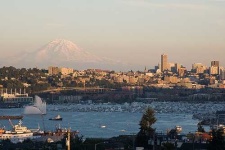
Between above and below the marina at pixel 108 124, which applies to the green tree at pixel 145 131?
above

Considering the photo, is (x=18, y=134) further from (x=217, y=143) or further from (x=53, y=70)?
(x=53, y=70)

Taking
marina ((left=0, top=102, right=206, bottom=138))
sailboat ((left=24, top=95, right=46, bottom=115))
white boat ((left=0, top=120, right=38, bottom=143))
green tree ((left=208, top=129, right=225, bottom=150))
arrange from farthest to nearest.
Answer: sailboat ((left=24, top=95, right=46, bottom=115)) < marina ((left=0, top=102, right=206, bottom=138)) < white boat ((left=0, top=120, right=38, bottom=143)) < green tree ((left=208, top=129, right=225, bottom=150))

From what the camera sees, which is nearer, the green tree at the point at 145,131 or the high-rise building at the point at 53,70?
the green tree at the point at 145,131

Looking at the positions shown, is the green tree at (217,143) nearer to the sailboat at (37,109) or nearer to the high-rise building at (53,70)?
the sailboat at (37,109)

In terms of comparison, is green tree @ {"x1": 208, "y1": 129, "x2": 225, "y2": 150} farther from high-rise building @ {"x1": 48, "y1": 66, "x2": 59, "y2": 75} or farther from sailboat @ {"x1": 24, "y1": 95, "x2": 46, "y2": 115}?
high-rise building @ {"x1": 48, "y1": 66, "x2": 59, "y2": 75}

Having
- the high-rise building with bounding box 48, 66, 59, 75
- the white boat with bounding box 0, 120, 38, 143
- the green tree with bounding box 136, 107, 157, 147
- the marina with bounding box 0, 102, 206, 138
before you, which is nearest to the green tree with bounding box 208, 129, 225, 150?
the green tree with bounding box 136, 107, 157, 147

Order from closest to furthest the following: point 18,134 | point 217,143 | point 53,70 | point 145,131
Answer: point 217,143 → point 145,131 → point 18,134 → point 53,70

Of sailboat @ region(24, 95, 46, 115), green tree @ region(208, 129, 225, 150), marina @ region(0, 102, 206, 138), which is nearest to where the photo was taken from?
green tree @ region(208, 129, 225, 150)

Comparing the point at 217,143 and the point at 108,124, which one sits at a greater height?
the point at 217,143

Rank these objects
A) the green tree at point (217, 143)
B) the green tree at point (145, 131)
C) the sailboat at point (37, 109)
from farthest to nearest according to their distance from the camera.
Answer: the sailboat at point (37, 109)
the green tree at point (145, 131)
the green tree at point (217, 143)

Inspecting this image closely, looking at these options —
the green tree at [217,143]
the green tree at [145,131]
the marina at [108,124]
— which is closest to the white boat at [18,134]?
the marina at [108,124]

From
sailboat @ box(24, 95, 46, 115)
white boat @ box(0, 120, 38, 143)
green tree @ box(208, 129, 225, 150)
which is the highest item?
sailboat @ box(24, 95, 46, 115)

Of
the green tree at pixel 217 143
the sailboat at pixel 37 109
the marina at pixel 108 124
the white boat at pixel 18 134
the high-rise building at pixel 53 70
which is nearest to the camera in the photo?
the green tree at pixel 217 143

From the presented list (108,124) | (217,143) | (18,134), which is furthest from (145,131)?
(108,124)
